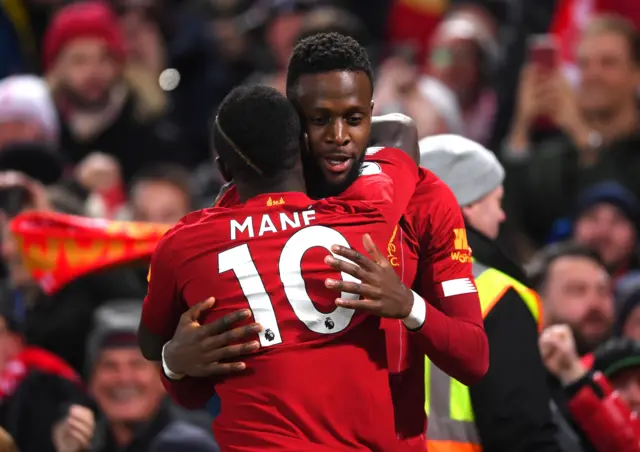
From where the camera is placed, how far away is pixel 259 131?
3.36 m

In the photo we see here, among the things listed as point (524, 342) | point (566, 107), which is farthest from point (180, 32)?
point (524, 342)

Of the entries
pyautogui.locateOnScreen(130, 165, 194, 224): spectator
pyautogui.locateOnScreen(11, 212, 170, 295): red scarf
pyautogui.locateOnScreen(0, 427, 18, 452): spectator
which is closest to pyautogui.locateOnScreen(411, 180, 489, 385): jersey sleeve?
pyautogui.locateOnScreen(0, 427, 18, 452): spectator

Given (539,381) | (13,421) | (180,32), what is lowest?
(13,421)

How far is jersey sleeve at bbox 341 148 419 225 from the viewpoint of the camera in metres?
3.48

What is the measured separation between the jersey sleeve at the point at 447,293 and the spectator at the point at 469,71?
5.37 metres

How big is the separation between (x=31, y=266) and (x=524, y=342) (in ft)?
9.59

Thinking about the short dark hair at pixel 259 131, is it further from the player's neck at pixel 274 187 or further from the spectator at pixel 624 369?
the spectator at pixel 624 369

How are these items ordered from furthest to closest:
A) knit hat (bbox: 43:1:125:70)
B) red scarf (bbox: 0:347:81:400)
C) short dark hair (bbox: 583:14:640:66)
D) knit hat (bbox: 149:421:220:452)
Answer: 1. knit hat (bbox: 43:1:125:70)
2. short dark hair (bbox: 583:14:640:66)
3. red scarf (bbox: 0:347:81:400)
4. knit hat (bbox: 149:421:220:452)

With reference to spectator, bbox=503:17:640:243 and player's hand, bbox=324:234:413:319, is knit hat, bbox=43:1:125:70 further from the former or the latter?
player's hand, bbox=324:234:413:319

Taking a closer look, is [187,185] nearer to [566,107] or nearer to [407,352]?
[566,107]

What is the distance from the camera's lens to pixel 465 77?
360 inches

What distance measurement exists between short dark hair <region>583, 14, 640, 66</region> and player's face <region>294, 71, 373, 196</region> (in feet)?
16.7

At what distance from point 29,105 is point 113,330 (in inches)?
95.9

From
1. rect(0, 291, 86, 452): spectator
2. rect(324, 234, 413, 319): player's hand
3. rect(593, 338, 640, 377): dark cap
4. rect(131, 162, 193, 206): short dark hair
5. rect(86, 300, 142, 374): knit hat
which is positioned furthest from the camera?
rect(131, 162, 193, 206): short dark hair
